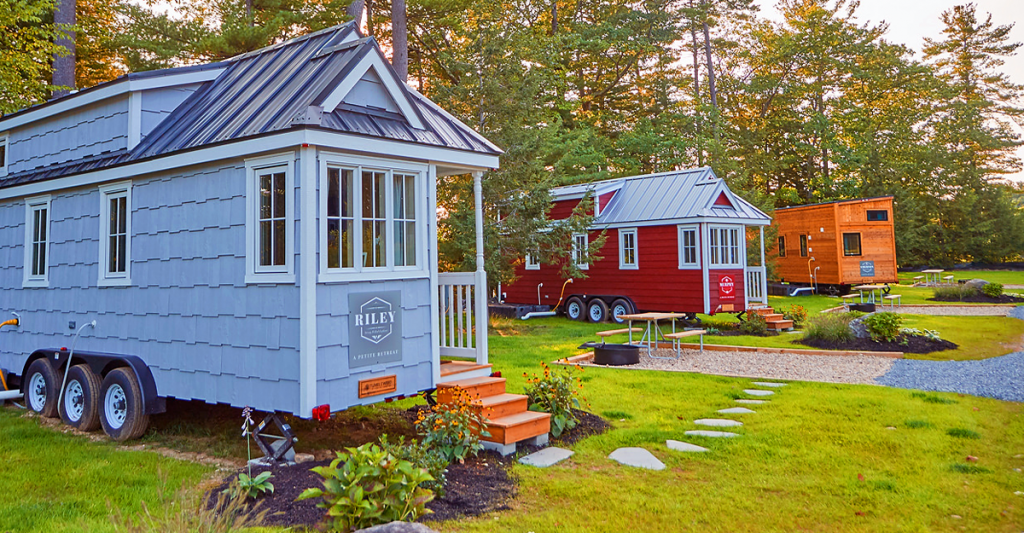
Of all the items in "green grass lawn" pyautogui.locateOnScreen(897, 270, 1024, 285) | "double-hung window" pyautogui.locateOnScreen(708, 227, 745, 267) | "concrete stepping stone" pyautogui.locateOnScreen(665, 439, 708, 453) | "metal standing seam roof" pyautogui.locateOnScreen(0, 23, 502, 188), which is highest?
"metal standing seam roof" pyautogui.locateOnScreen(0, 23, 502, 188)

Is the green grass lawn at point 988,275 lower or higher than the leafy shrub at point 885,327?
higher

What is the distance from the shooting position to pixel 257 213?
18.5ft

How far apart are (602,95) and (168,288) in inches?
1101

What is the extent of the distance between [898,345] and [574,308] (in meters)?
8.24

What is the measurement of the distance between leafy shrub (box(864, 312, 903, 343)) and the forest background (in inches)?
264

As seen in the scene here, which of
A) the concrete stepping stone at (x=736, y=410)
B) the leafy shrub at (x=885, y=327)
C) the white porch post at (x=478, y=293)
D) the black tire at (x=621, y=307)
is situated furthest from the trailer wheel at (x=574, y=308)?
the white porch post at (x=478, y=293)

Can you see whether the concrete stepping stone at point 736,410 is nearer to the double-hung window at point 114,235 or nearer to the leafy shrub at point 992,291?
the double-hung window at point 114,235

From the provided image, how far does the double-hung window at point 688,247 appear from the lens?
15523 millimetres

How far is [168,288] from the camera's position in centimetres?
645

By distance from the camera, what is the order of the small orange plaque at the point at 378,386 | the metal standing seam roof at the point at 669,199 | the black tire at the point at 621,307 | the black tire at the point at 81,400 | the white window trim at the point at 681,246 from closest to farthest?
1. the small orange plaque at the point at 378,386
2. the black tire at the point at 81,400
3. the white window trim at the point at 681,246
4. the metal standing seam roof at the point at 669,199
5. the black tire at the point at 621,307

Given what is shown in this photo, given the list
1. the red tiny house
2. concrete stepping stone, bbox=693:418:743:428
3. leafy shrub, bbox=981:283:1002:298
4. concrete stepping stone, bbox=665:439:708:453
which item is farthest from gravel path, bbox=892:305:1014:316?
concrete stepping stone, bbox=665:439:708:453

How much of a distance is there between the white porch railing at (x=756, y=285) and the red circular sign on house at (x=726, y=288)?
58 centimetres

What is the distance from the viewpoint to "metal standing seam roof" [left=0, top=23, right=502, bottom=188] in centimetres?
567

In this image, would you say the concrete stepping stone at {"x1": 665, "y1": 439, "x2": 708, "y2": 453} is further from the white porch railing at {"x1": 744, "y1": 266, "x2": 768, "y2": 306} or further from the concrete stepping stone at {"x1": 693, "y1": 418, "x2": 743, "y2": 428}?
the white porch railing at {"x1": 744, "y1": 266, "x2": 768, "y2": 306}
